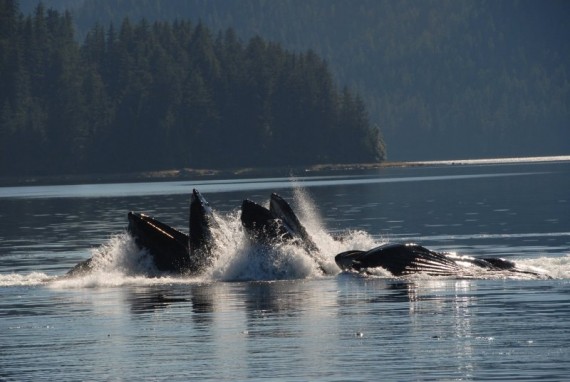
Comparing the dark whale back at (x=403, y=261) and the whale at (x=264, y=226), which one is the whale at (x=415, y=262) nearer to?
the dark whale back at (x=403, y=261)

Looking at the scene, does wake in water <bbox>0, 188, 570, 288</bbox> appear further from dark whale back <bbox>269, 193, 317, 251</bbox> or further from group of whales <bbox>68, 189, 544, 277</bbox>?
dark whale back <bbox>269, 193, 317, 251</bbox>

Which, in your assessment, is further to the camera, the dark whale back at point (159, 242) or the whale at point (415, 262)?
the dark whale back at point (159, 242)

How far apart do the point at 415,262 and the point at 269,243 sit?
13.3ft

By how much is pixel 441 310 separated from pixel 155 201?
74253 mm

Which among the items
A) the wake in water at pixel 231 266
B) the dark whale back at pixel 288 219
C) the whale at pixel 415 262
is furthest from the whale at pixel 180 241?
the whale at pixel 415 262

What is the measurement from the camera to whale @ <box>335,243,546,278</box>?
36531 millimetres

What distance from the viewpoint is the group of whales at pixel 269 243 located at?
37.0 metres

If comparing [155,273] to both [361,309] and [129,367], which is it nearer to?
[361,309]

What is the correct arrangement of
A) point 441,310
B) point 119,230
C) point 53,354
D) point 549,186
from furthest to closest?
point 549,186, point 119,230, point 441,310, point 53,354

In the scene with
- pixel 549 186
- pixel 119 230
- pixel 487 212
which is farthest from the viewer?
pixel 549 186

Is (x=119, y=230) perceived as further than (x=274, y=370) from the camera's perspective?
Yes

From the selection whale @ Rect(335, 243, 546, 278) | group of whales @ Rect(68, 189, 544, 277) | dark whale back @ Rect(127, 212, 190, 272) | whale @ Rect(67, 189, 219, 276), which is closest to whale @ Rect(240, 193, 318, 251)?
group of whales @ Rect(68, 189, 544, 277)

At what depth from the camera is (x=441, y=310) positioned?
94.6 feet

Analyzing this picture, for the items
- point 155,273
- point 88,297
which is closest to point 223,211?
point 155,273
